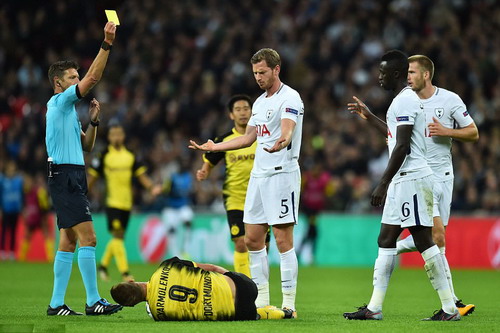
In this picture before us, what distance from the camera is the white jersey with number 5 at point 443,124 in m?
10.2

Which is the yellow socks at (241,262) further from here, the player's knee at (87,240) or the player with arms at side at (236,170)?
the player's knee at (87,240)

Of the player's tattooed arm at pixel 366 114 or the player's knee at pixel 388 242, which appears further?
the player's tattooed arm at pixel 366 114

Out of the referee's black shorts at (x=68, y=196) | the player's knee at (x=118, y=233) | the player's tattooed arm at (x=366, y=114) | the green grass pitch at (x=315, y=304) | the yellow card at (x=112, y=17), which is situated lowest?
the green grass pitch at (x=315, y=304)

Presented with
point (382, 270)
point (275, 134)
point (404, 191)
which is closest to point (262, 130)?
point (275, 134)

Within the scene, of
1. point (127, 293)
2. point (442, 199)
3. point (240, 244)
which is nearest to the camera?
point (127, 293)

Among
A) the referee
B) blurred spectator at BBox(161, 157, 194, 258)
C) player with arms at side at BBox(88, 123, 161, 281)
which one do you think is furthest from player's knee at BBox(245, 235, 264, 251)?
blurred spectator at BBox(161, 157, 194, 258)

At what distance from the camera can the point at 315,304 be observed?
36.9 feet

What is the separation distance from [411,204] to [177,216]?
12908 mm

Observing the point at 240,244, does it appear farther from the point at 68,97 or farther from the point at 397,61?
the point at 397,61

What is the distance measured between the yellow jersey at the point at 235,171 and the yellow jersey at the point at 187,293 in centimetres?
336

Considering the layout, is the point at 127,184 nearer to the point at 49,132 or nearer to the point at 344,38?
the point at 49,132

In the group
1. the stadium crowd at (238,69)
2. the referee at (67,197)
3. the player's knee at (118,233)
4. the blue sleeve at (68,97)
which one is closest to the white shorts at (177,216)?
the stadium crowd at (238,69)

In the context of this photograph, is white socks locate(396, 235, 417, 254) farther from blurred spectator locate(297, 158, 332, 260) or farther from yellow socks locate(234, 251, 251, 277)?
blurred spectator locate(297, 158, 332, 260)

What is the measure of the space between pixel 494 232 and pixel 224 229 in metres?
5.89
